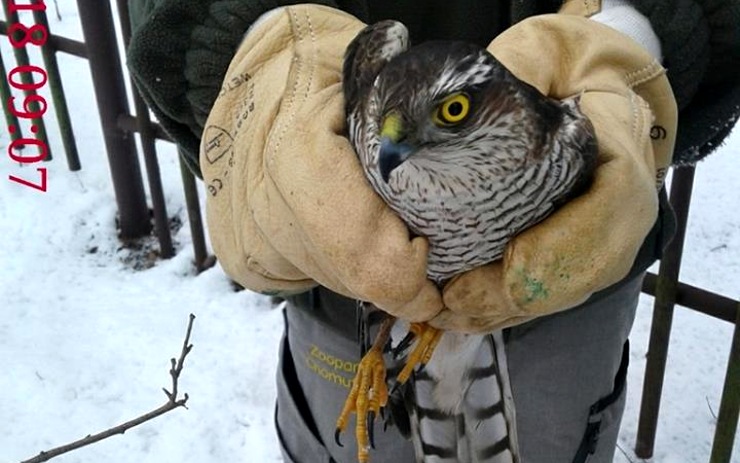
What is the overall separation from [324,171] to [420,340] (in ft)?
1.41

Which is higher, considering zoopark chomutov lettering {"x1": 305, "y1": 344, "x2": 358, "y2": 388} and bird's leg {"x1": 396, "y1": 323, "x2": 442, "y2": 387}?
bird's leg {"x1": 396, "y1": 323, "x2": 442, "y2": 387}

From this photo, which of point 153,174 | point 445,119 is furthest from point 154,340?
point 445,119

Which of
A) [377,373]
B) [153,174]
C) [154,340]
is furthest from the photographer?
[153,174]

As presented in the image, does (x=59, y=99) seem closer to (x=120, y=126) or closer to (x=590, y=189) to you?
(x=120, y=126)

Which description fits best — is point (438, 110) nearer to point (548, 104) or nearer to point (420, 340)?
point (548, 104)

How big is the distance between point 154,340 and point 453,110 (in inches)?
86.9

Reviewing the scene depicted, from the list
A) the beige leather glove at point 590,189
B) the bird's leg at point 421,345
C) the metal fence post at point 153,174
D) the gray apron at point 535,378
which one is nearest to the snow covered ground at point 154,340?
the metal fence post at point 153,174

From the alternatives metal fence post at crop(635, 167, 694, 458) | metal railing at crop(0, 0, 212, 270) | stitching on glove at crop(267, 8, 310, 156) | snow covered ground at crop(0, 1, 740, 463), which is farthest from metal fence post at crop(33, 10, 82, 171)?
metal fence post at crop(635, 167, 694, 458)

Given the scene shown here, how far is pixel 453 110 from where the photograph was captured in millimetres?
1271

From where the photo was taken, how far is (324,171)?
1415 mm

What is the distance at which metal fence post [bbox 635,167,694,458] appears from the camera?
8.11 ft
